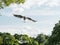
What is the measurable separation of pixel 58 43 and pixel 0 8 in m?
24.8

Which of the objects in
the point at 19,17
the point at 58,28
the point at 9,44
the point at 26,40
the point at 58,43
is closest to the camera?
the point at 19,17

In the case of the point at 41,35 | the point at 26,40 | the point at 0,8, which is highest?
the point at 0,8

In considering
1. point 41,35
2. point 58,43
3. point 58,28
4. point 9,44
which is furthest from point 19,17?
point 41,35

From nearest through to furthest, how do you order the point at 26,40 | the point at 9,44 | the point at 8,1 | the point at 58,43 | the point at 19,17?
the point at 19,17, the point at 8,1, the point at 58,43, the point at 9,44, the point at 26,40

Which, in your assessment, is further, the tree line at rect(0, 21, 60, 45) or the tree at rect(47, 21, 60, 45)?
the tree line at rect(0, 21, 60, 45)

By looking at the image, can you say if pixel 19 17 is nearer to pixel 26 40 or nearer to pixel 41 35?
pixel 26 40

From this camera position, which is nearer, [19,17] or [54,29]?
[19,17]

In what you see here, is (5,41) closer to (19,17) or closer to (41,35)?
(41,35)

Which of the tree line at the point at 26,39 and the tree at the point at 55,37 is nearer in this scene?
the tree at the point at 55,37

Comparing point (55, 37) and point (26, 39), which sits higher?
point (55, 37)

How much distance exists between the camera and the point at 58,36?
62531 millimetres

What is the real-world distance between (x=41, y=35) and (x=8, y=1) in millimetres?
110995

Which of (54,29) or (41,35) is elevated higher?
(54,29)

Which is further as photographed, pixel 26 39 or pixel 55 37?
pixel 26 39
